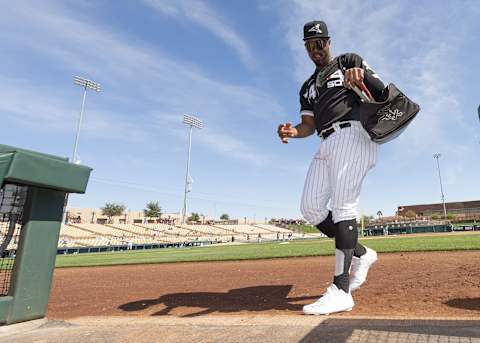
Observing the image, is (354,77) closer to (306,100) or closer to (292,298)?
(306,100)

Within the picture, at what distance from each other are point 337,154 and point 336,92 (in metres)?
0.55

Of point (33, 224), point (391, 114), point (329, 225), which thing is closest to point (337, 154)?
point (391, 114)

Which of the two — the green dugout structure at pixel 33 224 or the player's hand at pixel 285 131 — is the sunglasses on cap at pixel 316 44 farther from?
the green dugout structure at pixel 33 224

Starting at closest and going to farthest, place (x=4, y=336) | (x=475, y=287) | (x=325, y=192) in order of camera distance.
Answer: (x=4, y=336), (x=325, y=192), (x=475, y=287)

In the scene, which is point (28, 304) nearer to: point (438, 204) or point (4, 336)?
point (4, 336)

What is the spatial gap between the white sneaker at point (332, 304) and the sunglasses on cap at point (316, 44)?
201cm

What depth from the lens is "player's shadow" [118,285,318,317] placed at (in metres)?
2.97

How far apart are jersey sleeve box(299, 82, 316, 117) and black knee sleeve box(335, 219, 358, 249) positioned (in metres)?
1.13

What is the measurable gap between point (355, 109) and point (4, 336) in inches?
119

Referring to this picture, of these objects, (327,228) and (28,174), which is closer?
(28,174)

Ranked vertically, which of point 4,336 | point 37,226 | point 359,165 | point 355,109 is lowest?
point 4,336

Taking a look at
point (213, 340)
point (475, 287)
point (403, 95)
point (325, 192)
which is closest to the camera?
point (213, 340)

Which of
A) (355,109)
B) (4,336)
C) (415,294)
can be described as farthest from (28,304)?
(415,294)

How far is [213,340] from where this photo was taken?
172 centimetres
